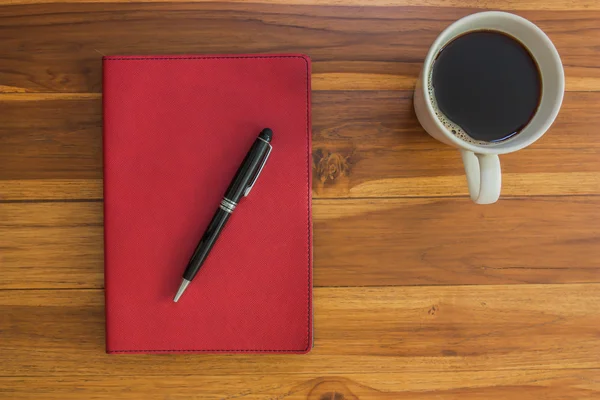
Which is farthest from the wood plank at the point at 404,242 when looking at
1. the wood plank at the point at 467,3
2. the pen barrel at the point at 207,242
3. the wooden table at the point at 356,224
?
the wood plank at the point at 467,3

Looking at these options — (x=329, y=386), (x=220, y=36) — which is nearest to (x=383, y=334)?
(x=329, y=386)

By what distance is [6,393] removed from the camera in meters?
0.58

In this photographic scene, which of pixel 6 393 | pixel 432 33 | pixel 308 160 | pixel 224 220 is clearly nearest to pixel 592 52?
pixel 432 33

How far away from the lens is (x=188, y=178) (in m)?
0.56

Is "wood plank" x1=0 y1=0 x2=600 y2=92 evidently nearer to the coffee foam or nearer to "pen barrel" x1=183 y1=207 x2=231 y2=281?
the coffee foam

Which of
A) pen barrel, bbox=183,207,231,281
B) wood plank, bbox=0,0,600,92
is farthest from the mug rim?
pen barrel, bbox=183,207,231,281

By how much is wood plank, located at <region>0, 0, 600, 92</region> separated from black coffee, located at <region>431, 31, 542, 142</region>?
76 mm

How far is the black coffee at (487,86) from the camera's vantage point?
0.51 m

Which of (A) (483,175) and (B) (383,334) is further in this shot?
(B) (383,334)

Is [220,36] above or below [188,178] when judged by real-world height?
above

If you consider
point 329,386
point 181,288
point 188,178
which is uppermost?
point 188,178

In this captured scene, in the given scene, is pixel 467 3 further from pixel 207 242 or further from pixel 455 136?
pixel 207 242

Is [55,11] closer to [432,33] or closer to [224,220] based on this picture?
[224,220]

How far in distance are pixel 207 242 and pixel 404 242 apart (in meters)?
0.22
